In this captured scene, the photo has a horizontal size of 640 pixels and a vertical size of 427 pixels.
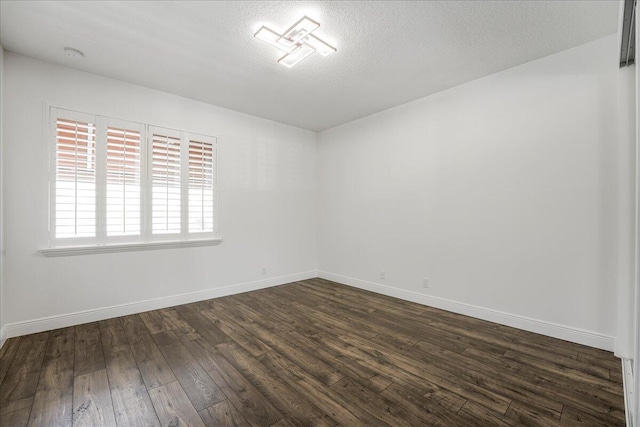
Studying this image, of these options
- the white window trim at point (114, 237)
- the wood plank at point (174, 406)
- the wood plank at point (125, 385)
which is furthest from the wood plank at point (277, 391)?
the white window trim at point (114, 237)

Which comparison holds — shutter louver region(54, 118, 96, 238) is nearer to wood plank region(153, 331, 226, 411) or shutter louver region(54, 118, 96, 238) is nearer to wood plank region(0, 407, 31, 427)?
wood plank region(153, 331, 226, 411)

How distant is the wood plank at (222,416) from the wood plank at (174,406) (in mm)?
44

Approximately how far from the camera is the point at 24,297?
9.20 ft

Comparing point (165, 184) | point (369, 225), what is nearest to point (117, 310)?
point (165, 184)

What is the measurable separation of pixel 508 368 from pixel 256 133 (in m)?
4.39

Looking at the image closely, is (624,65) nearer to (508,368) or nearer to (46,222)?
(508,368)

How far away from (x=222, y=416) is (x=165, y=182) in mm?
2954

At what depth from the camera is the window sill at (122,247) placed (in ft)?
9.66

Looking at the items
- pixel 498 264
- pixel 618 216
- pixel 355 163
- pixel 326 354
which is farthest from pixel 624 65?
pixel 326 354

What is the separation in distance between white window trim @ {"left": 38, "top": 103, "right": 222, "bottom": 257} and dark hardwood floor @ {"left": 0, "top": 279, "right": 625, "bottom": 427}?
34.1 inches

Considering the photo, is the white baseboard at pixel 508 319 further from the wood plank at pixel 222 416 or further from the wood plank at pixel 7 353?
Answer: the wood plank at pixel 7 353

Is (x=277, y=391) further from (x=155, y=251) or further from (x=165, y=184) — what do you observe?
(x=165, y=184)

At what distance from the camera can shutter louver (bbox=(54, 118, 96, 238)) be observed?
2969mm

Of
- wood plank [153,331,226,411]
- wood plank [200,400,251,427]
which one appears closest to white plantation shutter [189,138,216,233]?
wood plank [153,331,226,411]
